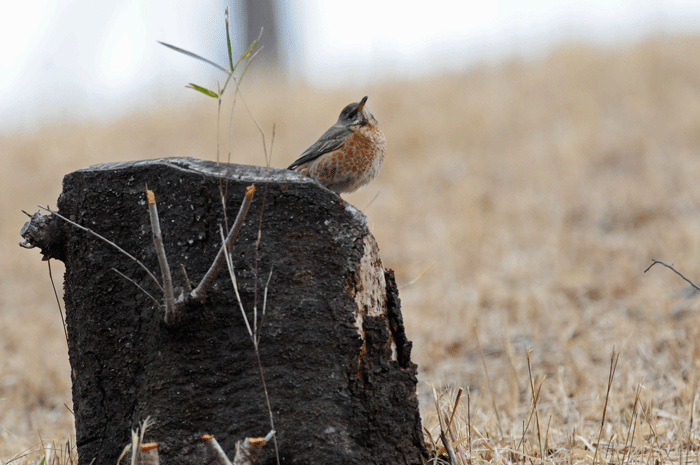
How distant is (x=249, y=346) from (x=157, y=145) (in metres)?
8.13

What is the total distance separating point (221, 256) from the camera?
146 centimetres

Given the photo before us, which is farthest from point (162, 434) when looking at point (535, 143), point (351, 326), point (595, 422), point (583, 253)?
point (535, 143)

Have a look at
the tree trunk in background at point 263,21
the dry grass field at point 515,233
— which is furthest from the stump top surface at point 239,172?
the tree trunk in background at point 263,21

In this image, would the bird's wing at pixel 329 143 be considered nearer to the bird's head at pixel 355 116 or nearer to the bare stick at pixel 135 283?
the bird's head at pixel 355 116

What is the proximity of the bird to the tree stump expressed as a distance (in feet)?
2.49

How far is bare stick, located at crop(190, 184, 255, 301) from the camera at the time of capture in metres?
1.39

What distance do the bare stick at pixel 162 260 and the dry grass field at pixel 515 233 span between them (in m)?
0.78

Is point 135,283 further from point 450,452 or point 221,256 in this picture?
point 450,452

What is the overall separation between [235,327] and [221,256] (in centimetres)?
25

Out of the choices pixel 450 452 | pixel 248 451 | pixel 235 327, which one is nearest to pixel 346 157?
pixel 235 327

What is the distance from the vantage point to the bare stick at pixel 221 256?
1.39 metres

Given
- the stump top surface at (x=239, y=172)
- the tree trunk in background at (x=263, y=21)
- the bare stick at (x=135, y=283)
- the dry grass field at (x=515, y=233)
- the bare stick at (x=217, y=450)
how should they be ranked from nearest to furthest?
the bare stick at (x=217, y=450), the bare stick at (x=135, y=283), the stump top surface at (x=239, y=172), the dry grass field at (x=515, y=233), the tree trunk in background at (x=263, y=21)

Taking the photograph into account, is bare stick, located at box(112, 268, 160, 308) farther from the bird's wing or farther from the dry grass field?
the bird's wing

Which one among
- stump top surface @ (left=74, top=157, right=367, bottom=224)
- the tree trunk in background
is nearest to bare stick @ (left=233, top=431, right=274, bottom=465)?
stump top surface @ (left=74, top=157, right=367, bottom=224)
